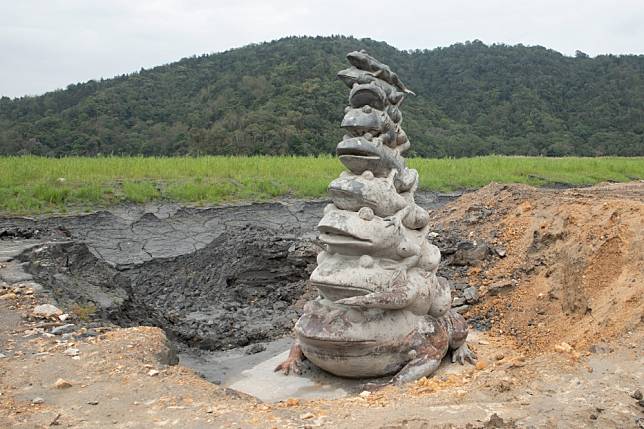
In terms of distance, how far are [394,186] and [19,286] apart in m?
3.68

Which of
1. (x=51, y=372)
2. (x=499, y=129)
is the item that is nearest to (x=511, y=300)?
(x=51, y=372)

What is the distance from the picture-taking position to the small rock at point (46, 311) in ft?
17.2

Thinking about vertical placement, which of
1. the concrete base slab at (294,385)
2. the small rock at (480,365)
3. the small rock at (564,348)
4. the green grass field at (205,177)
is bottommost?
the concrete base slab at (294,385)

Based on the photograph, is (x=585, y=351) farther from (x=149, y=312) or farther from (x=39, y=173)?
(x=39, y=173)

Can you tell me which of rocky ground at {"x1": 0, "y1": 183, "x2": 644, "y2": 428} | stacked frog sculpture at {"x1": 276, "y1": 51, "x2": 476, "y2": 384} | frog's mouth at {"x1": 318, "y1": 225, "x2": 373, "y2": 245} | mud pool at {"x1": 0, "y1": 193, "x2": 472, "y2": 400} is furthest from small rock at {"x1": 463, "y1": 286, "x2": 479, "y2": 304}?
frog's mouth at {"x1": 318, "y1": 225, "x2": 373, "y2": 245}

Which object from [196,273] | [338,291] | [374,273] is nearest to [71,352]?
[338,291]

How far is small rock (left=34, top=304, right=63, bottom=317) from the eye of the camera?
5.23 meters

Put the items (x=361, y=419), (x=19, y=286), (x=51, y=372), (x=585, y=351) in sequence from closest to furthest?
(x=361, y=419)
(x=51, y=372)
(x=585, y=351)
(x=19, y=286)

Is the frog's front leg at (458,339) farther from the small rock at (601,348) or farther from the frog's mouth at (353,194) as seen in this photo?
the frog's mouth at (353,194)

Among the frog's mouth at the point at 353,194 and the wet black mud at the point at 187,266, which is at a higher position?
the frog's mouth at the point at 353,194

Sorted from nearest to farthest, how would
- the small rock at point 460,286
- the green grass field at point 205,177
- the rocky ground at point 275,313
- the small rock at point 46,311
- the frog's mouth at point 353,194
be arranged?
the rocky ground at point 275,313
the frog's mouth at point 353,194
the small rock at point 46,311
the small rock at point 460,286
the green grass field at point 205,177

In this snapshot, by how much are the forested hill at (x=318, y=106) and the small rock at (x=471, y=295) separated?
1280 centimetres

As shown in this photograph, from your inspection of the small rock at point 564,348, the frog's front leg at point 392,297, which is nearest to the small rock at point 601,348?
the small rock at point 564,348

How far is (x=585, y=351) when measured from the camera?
4.47 metres
